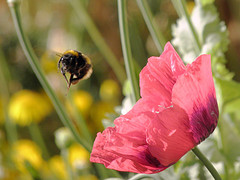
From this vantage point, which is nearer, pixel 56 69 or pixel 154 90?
pixel 154 90

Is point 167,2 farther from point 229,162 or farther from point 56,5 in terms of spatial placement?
point 229,162

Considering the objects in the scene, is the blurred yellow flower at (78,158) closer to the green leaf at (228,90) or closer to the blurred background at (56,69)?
the blurred background at (56,69)

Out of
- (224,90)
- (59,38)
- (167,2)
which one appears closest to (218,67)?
(224,90)

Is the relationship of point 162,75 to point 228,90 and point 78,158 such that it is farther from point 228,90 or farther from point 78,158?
point 78,158

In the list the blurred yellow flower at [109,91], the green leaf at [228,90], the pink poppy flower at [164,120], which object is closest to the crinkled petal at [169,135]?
the pink poppy flower at [164,120]

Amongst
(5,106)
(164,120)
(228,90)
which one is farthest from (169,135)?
(5,106)

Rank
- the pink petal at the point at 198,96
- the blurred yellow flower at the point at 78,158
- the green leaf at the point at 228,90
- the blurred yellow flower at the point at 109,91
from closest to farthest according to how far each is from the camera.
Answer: the pink petal at the point at 198,96 < the green leaf at the point at 228,90 < the blurred yellow flower at the point at 78,158 < the blurred yellow flower at the point at 109,91

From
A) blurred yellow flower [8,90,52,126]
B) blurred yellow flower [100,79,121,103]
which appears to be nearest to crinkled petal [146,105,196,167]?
blurred yellow flower [100,79,121,103]
